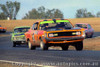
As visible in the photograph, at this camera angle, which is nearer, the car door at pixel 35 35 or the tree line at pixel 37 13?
the car door at pixel 35 35

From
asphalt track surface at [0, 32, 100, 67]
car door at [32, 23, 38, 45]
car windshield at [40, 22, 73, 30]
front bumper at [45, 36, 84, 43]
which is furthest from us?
car door at [32, 23, 38, 45]

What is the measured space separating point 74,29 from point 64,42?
2.52 ft

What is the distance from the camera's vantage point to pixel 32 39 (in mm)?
18141

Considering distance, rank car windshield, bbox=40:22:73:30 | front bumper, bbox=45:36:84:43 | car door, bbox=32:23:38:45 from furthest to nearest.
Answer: car door, bbox=32:23:38:45 → car windshield, bbox=40:22:73:30 → front bumper, bbox=45:36:84:43

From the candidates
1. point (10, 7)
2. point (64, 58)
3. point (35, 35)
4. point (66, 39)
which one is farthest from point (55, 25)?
point (10, 7)

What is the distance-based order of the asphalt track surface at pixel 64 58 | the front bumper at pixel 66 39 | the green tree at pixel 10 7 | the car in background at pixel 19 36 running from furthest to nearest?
the green tree at pixel 10 7, the car in background at pixel 19 36, the front bumper at pixel 66 39, the asphalt track surface at pixel 64 58

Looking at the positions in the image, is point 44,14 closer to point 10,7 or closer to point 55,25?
point 10,7

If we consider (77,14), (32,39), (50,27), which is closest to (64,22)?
(50,27)

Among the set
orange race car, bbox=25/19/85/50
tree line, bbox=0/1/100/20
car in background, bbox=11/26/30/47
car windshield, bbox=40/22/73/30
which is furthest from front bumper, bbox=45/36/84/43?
tree line, bbox=0/1/100/20

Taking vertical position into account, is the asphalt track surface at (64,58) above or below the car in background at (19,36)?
above

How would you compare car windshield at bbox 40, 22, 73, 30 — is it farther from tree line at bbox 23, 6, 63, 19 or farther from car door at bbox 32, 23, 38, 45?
tree line at bbox 23, 6, 63, 19

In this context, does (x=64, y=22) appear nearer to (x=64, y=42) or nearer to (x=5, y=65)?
(x=64, y=42)

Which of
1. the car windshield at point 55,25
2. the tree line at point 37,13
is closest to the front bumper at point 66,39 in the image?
the car windshield at point 55,25

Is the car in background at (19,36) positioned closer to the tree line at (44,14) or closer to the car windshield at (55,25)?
the car windshield at (55,25)
